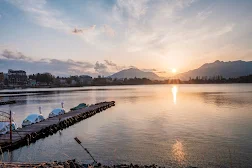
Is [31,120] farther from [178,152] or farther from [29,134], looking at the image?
[178,152]

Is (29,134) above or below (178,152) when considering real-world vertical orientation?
above

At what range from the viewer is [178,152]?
A: 20.6 m

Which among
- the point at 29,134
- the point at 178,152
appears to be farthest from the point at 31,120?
the point at 178,152

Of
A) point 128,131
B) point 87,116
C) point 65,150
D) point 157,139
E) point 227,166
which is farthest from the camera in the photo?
point 87,116

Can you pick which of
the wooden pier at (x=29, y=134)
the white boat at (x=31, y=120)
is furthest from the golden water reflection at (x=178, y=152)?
the white boat at (x=31, y=120)

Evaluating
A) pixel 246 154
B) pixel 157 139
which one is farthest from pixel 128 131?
pixel 246 154

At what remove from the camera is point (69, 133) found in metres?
30.2

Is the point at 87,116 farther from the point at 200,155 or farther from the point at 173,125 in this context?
the point at 200,155

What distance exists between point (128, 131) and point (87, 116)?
16962 mm

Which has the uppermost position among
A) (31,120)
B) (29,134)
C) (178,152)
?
(31,120)

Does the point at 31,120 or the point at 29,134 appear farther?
the point at 31,120

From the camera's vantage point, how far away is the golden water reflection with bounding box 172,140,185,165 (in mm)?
18705

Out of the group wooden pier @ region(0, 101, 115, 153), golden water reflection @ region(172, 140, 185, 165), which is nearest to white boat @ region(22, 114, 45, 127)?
wooden pier @ region(0, 101, 115, 153)

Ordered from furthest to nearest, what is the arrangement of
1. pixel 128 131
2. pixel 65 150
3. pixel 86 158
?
1. pixel 128 131
2. pixel 65 150
3. pixel 86 158
